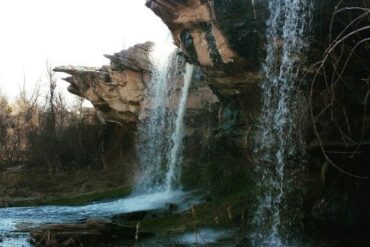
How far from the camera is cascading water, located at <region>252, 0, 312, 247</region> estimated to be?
1314cm

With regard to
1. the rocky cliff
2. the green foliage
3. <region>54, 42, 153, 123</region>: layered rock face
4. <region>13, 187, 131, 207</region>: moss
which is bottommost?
<region>13, 187, 131, 207</region>: moss

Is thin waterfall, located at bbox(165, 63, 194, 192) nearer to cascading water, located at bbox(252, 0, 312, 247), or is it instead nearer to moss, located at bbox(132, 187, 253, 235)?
moss, located at bbox(132, 187, 253, 235)

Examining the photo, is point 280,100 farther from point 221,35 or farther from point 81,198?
point 81,198

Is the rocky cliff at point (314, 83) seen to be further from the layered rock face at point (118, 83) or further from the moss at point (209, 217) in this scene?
the layered rock face at point (118, 83)

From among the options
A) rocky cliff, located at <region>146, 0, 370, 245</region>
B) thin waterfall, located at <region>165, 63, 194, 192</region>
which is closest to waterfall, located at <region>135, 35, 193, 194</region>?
thin waterfall, located at <region>165, 63, 194, 192</region>

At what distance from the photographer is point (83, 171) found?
33.7 m

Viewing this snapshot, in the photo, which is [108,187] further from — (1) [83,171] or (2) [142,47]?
(2) [142,47]

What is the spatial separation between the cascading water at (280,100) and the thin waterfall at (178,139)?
8.18 metres

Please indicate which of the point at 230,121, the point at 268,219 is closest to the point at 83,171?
the point at 230,121

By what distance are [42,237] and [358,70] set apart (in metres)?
7.99

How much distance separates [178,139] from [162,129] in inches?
121

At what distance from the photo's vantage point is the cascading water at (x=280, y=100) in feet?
43.1

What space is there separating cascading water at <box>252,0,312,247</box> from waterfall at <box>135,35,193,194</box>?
28.0 feet

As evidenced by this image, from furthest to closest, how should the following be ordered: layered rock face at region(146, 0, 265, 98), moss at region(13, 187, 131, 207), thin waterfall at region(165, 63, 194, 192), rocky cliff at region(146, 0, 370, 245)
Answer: moss at region(13, 187, 131, 207)
thin waterfall at region(165, 63, 194, 192)
layered rock face at region(146, 0, 265, 98)
rocky cliff at region(146, 0, 370, 245)
